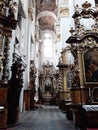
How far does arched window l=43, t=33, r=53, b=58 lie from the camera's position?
29.3m

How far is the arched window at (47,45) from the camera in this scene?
96.3ft

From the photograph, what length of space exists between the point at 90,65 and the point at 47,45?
902 inches

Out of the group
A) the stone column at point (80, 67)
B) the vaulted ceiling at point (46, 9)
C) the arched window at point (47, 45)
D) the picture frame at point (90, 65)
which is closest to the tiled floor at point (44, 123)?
the stone column at point (80, 67)

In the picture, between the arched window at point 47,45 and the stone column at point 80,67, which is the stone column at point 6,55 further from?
the arched window at point 47,45

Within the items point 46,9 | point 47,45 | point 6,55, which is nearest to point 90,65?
point 6,55

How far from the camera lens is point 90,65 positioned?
24.8 ft

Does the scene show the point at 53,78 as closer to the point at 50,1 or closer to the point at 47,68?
the point at 47,68

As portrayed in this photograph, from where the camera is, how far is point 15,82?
651 cm

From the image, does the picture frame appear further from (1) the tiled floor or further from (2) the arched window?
(2) the arched window

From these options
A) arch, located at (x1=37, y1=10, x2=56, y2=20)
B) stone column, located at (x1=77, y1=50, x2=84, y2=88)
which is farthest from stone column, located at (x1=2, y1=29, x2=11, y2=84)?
arch, located at (x1=37, y1=10, x2=56, y2=20)

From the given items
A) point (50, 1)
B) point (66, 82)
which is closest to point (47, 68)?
point (50, 1)

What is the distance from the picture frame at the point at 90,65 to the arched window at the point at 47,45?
70.4ft

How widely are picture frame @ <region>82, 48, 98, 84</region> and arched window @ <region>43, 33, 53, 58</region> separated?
2146 centimetres

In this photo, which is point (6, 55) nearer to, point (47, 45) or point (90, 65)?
point (90, 65)
